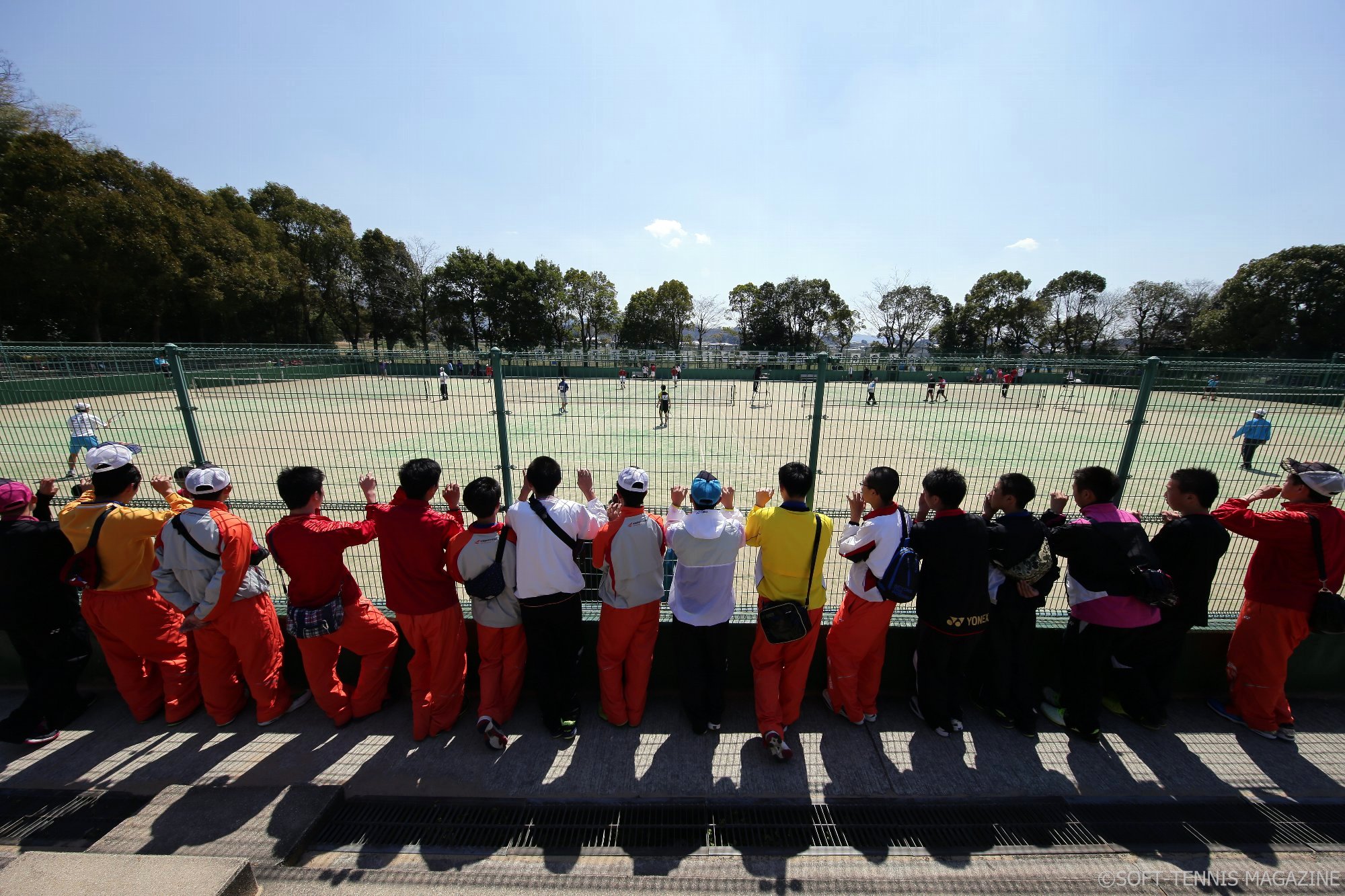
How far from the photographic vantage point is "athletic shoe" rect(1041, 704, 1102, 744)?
3287 mm

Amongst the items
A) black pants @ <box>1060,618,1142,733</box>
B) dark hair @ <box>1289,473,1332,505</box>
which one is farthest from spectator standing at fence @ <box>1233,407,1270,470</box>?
black pants @ <box>1060,618,1142,733</box>


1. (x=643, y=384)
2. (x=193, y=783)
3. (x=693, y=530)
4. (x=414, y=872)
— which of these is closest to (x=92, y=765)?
(x=193, y=783)

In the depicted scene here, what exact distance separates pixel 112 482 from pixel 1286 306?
52.4 metres

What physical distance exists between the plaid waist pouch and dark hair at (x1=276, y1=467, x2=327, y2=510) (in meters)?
0.61

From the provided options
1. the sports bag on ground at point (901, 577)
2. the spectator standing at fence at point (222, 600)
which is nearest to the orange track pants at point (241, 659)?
the spectator standing at fence at point (222, 600)

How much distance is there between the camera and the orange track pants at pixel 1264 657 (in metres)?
3.27

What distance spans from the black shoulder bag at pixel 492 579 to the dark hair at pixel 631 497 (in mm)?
725

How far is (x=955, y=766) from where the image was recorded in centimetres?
310

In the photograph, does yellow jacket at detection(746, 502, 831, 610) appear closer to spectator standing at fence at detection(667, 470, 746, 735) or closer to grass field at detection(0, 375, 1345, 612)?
spectator standing at fence at detection(667, 470, 746, 735)

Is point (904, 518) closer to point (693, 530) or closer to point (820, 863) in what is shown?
point (693, 530)

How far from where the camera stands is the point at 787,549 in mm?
2979

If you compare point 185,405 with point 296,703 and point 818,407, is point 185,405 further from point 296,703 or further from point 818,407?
point 818,407

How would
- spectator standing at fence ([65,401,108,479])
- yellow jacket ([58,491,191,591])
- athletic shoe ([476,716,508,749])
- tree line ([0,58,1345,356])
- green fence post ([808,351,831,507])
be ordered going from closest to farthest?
yellow jacket ([58,491,191,591])
athletic shoe ([476,716,508,749])
green fence post ([808,351,831,507])
spectator standing at fence ([65,401,108,479])
tree line ([0,58,1345,356])

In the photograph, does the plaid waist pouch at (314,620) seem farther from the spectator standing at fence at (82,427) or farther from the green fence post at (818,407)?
the green fence post at (818,407)
